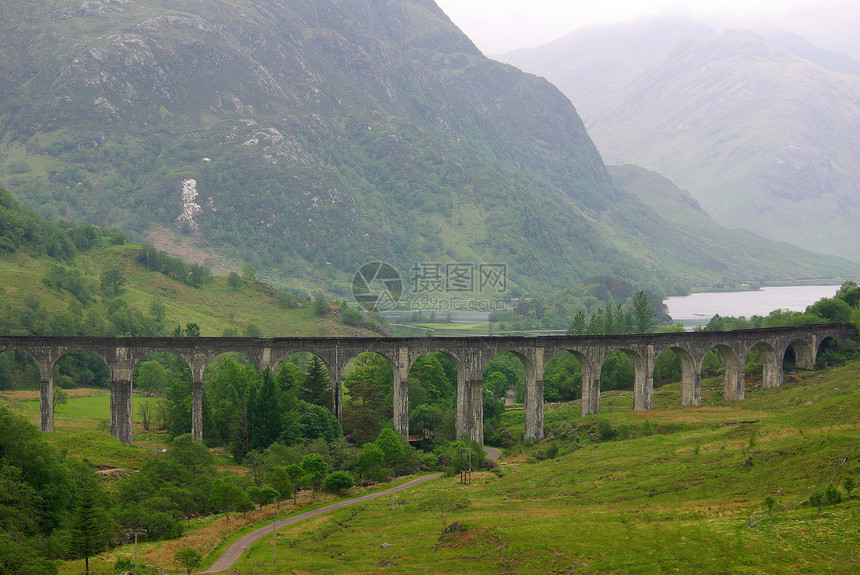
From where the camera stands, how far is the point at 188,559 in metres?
52.6

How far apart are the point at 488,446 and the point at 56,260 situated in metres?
115

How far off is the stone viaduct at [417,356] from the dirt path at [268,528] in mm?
10677

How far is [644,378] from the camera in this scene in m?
110

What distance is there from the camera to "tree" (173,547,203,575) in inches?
2072

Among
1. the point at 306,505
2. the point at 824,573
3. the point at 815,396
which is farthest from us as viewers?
the point at 815,396

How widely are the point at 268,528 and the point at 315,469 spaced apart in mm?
14406

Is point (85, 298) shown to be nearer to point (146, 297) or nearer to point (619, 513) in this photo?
point (146, 297)

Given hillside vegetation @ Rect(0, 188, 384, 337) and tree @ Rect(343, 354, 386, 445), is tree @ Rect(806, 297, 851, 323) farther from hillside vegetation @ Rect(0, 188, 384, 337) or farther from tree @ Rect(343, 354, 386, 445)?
hillside vegetation @ Rect(0, 188, 384, 337)

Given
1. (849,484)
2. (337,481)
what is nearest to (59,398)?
(337,481)

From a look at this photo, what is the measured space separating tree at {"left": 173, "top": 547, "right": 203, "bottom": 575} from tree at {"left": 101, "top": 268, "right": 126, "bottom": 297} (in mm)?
129951

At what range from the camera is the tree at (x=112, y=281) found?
582 feet

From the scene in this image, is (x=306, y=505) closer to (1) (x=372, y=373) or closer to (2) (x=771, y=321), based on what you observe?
(1) (x=372, y=373)

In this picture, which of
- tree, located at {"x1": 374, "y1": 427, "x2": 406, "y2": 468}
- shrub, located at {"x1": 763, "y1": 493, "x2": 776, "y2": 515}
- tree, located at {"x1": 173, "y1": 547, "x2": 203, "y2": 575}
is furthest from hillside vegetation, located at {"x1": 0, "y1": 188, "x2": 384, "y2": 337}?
shrub, located at {"x1": 763, "y1": 493, "x2": 776, "y2": 515}

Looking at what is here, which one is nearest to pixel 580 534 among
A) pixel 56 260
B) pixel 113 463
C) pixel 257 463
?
pixel 257 463
